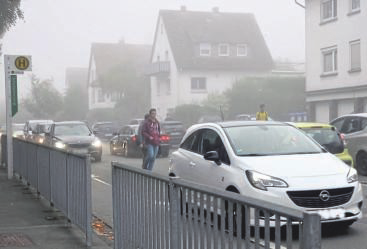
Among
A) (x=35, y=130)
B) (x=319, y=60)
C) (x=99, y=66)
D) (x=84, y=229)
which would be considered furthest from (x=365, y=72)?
(x=99, y=66)

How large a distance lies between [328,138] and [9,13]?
8.73m

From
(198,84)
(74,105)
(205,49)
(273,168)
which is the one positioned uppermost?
(205,49)

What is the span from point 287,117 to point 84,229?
35.3 meters

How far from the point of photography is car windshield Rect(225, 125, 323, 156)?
317 inches

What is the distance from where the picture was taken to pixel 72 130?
21453 millimetres

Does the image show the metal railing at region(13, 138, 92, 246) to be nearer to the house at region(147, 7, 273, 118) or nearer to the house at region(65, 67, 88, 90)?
the house at region(147, 7, 273, 118)

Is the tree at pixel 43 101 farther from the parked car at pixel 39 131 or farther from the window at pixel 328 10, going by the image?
the window at pixel 328 10

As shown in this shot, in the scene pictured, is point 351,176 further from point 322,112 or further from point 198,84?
point 198,84

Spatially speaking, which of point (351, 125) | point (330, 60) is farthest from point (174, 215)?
point (330, 60)

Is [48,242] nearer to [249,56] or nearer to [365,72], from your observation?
[365,72]

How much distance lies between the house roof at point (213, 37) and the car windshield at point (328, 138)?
129 feet

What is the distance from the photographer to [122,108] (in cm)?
5719

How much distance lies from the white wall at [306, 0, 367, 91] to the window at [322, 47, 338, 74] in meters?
0.28

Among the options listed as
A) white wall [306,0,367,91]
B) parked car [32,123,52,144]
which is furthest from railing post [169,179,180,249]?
white wall [306,0,367,91]
